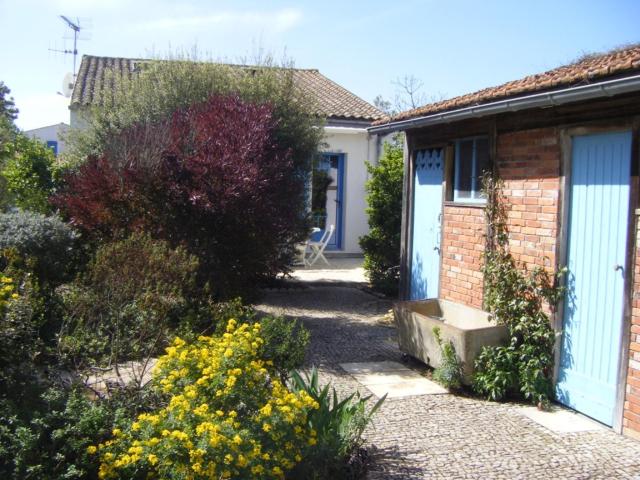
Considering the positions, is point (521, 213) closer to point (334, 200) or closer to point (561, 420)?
point (561, 420)

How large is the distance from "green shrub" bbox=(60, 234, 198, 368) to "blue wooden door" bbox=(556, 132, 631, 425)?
11.3 feet

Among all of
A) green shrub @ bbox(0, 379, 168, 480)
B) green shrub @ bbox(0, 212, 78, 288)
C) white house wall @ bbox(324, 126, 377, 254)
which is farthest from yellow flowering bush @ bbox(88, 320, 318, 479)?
white house wall @ bbox(324, 126, 377, 254)

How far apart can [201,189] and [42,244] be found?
6.32ft

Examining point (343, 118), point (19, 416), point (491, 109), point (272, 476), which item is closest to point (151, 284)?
point (19, 416)

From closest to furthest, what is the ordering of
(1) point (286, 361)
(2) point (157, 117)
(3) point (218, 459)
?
(3) point (218, 459) → (1) point (286, 361) → (2) point (157, 117)

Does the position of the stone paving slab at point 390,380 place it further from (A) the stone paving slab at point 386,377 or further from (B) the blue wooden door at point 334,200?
(B) the blue wooden door at point 334,200

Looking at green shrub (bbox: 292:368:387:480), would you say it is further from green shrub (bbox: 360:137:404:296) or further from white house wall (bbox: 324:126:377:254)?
white house wall (bbox: 324:126:377:254)

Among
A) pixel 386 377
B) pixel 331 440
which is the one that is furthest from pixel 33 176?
pixel 331 440

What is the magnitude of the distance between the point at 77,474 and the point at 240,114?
510cm

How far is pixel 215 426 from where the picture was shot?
323 cm

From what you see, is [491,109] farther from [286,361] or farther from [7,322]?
[7,322]

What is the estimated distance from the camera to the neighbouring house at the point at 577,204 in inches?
193

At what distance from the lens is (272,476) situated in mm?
3436

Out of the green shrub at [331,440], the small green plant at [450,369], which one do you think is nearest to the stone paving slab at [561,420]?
the small green plant at [450,369]
